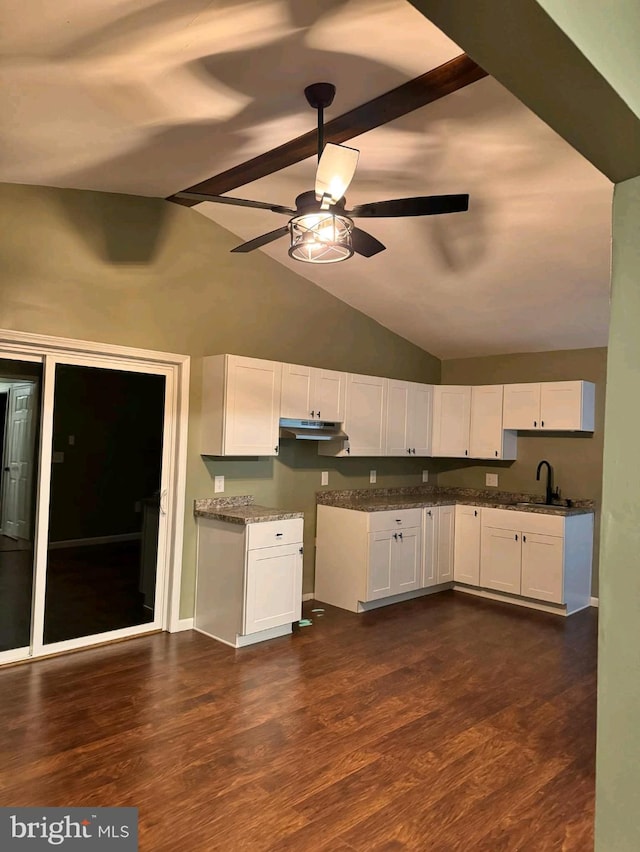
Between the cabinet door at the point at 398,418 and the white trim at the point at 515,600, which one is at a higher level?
the cabinet door at the point at 398,418

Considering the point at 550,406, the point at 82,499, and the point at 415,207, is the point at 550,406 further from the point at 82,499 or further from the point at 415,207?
the point at 82,499

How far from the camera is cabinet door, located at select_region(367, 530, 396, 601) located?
4910 millimetres

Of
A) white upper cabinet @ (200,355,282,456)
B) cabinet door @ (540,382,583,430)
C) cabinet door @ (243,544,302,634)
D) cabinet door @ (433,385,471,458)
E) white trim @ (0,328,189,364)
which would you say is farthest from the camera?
cabinet door @ (433,385,471,458)

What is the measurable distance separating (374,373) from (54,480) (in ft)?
10.5

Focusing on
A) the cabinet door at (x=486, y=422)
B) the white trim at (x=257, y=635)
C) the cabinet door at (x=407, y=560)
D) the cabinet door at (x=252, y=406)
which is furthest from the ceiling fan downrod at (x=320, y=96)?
the cabinet door at (x=486, y=422)

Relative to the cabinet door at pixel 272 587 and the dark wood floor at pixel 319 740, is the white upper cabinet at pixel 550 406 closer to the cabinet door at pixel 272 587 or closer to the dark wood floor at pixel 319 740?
the dark wood floor at pixel 319 740

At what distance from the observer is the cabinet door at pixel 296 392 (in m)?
4.69

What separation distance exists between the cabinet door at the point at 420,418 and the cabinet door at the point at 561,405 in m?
1.09

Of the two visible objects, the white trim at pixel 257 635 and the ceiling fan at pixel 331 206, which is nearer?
the ceiling fan at pixel 331 206

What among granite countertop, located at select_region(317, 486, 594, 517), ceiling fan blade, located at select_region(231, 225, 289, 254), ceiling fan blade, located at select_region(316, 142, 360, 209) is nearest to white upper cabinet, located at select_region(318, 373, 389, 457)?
granite countertop, located at select_region(317, 486, 594, 517)

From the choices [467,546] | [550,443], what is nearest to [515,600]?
[467,546]

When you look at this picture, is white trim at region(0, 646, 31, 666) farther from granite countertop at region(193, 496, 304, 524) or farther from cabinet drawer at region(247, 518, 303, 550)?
cabinet drawer at region(247, 518, 303, 550)

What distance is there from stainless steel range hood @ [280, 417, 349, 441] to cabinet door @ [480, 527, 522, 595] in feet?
5.61

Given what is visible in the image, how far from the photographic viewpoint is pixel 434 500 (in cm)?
579
